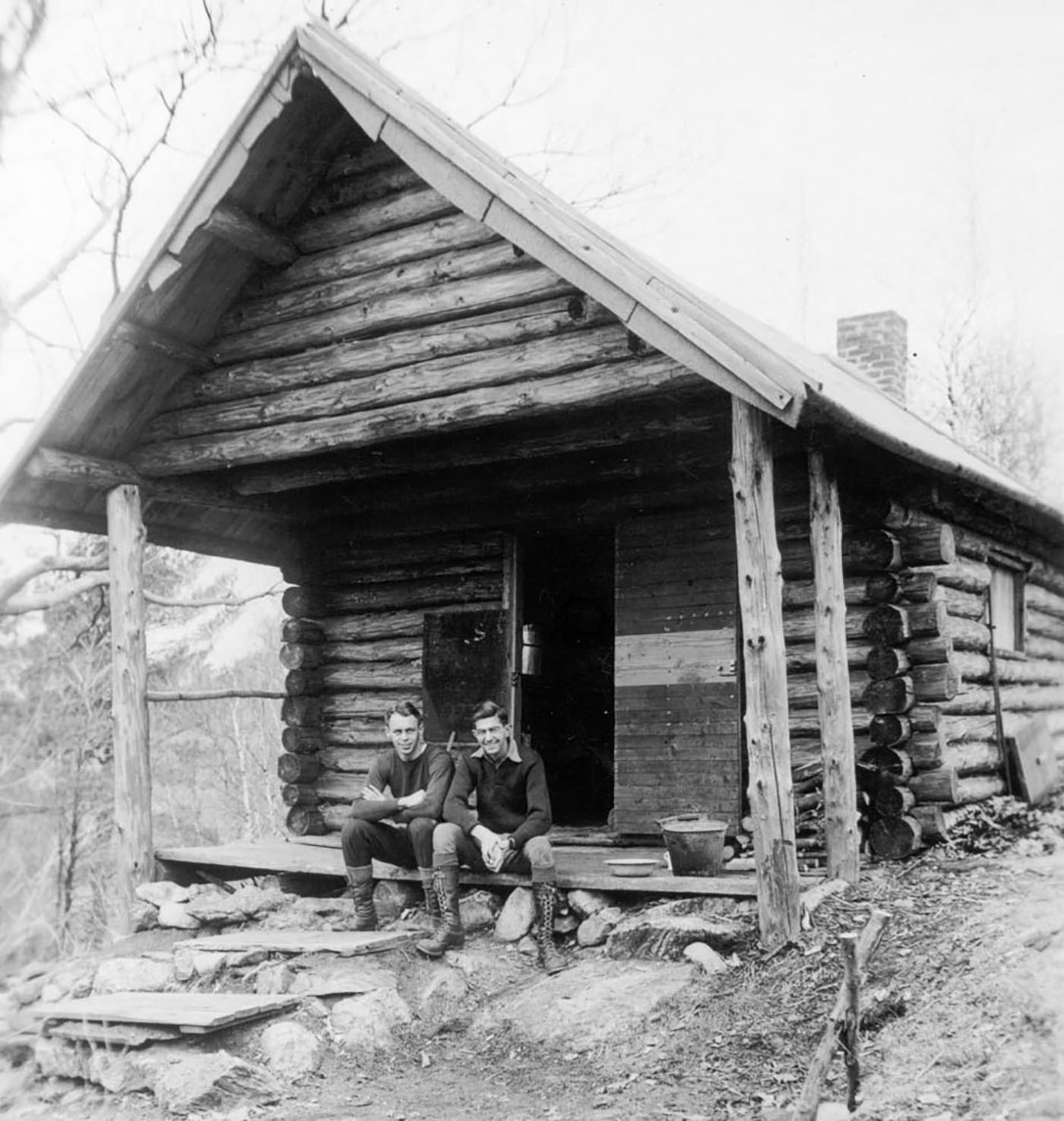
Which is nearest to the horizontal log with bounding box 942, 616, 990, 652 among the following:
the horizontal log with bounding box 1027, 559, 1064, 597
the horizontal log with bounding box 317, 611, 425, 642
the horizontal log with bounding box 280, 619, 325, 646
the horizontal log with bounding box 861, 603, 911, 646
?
A: the horizontal log with bounding box 861, 603, 911, 646

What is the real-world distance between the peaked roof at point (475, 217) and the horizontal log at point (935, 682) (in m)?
1.44

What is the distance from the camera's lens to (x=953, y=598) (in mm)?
10039

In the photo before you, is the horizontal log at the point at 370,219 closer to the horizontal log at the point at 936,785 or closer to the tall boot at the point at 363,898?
the tall boot at the point at 363,898

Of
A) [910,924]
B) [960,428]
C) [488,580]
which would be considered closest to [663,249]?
[960,428]

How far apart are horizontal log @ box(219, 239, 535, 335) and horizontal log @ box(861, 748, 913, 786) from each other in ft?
14.5

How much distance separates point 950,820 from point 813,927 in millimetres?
2613

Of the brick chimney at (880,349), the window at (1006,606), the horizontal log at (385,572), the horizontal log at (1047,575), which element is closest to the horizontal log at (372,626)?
the horizontal log at (385,572)

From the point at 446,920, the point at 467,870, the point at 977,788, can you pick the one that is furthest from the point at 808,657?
the point at 446,920

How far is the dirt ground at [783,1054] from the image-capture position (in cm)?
501

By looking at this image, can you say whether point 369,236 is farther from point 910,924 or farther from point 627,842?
point 910,924

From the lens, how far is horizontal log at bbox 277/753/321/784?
462 inches

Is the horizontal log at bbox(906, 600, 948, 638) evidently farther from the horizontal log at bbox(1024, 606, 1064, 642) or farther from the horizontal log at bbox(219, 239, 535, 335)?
the horizontal log at bbox(219, 239, 535, 335)

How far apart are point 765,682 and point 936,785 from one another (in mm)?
2717

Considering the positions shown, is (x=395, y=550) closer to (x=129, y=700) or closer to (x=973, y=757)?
(x=129, y=700)
